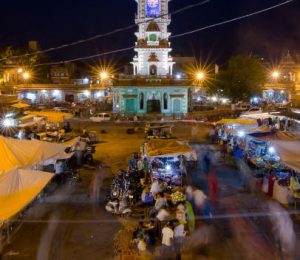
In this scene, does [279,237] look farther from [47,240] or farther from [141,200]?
[47,240]

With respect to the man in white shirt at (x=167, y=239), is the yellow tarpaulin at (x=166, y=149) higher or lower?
higher

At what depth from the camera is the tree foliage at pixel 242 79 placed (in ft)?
178

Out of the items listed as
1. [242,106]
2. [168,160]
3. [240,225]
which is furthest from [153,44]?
[240,225]

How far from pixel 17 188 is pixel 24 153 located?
357 cm

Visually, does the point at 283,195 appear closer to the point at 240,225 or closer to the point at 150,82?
the point at 240,225

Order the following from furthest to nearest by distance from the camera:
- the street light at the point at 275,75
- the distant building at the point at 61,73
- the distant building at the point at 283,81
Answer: the distant building at the point at 61,73
the street light at the point at 275,75
the distant building at the point at 283,81

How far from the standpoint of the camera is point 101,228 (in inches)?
485

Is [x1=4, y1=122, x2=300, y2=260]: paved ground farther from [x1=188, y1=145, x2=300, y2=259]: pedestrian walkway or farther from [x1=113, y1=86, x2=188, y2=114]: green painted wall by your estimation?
[x1=113, y1=86, x2=188, y2=114]: green painted wall

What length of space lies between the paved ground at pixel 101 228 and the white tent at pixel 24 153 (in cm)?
148

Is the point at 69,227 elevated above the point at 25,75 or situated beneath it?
situated beneath

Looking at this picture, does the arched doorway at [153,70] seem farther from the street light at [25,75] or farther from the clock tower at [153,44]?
the street light at [25,75]

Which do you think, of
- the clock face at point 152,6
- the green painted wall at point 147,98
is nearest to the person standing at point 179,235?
the green painted wall at point 147,98

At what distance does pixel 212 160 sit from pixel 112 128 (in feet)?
57.2

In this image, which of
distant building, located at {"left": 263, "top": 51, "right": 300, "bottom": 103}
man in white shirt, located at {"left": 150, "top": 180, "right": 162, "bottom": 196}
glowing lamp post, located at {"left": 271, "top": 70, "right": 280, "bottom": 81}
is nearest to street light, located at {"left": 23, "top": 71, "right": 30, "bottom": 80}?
distant building, located at {"left": 263, "top": 51, "right": 300, "bottom": 103}
